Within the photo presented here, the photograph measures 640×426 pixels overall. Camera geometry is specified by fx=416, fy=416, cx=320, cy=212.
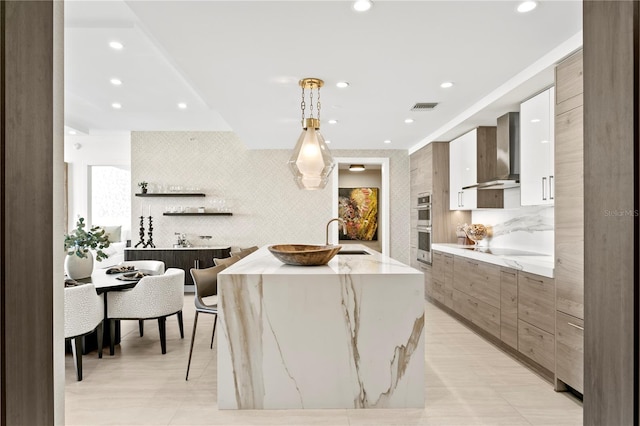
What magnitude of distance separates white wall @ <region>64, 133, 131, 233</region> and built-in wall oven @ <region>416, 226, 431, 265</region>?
5.16m

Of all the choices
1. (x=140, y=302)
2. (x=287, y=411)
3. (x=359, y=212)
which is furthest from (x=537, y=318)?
(x=359, y=212)

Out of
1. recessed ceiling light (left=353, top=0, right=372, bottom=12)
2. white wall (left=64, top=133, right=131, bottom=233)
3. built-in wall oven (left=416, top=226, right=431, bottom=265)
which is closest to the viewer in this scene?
recessed ceiling light (left=353, top=0, right=372, bottom=12)

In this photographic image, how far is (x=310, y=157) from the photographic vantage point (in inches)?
144

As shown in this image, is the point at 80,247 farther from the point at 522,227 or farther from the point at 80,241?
the point at 522,227

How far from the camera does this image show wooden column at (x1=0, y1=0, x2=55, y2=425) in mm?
736

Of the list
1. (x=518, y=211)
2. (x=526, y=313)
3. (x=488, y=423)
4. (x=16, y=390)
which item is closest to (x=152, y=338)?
(x=488, y=423)

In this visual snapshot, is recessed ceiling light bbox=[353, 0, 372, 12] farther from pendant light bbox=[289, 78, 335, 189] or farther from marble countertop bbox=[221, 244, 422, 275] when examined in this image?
marble countertop bbox=[221, 244, 422, 275]

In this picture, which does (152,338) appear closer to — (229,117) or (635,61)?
(229,117)

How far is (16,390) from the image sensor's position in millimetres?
752

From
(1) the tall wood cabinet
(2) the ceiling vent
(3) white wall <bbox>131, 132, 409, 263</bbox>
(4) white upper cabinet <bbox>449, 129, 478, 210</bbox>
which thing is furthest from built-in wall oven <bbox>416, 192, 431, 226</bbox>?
(1) the tall wood cabinet

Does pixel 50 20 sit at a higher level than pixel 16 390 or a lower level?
higher

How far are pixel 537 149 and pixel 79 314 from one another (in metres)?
3.83

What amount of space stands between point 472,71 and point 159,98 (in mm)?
3512

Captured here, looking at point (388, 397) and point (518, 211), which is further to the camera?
point (518, 211)
